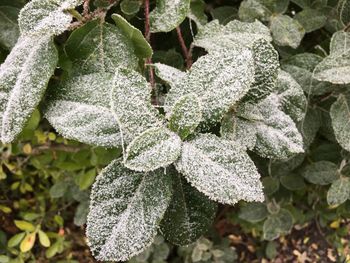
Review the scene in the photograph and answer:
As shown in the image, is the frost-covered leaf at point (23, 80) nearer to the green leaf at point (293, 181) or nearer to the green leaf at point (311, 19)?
the green leaf at point (311, 19)

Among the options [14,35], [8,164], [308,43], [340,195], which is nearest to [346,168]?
[340,195]

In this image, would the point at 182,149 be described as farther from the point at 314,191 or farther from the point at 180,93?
the point at 314,191

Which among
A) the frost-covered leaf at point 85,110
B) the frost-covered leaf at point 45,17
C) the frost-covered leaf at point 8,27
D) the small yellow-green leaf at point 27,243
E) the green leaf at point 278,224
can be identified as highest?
the frost-covered leaf at point 45,17

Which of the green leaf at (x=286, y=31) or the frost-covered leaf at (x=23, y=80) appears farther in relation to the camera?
the green leaf at (x=286, y=31)

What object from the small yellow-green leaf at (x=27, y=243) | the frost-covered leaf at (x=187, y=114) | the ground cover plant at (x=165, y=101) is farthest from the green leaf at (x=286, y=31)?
the small yellow-green leaf at (x=27, y=243)

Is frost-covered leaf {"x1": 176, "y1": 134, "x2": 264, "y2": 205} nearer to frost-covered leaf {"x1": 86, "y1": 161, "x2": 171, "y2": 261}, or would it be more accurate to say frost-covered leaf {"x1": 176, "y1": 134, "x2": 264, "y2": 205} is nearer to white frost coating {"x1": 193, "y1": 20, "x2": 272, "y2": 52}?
frost-covered leaf {"x1": 86, "y1": 161, "x2": 171, "y2": 261}

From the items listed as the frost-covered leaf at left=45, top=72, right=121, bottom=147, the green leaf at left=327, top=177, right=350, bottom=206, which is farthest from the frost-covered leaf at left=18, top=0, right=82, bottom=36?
the green leaf at left=327, top=177, right=350, bottom=206
